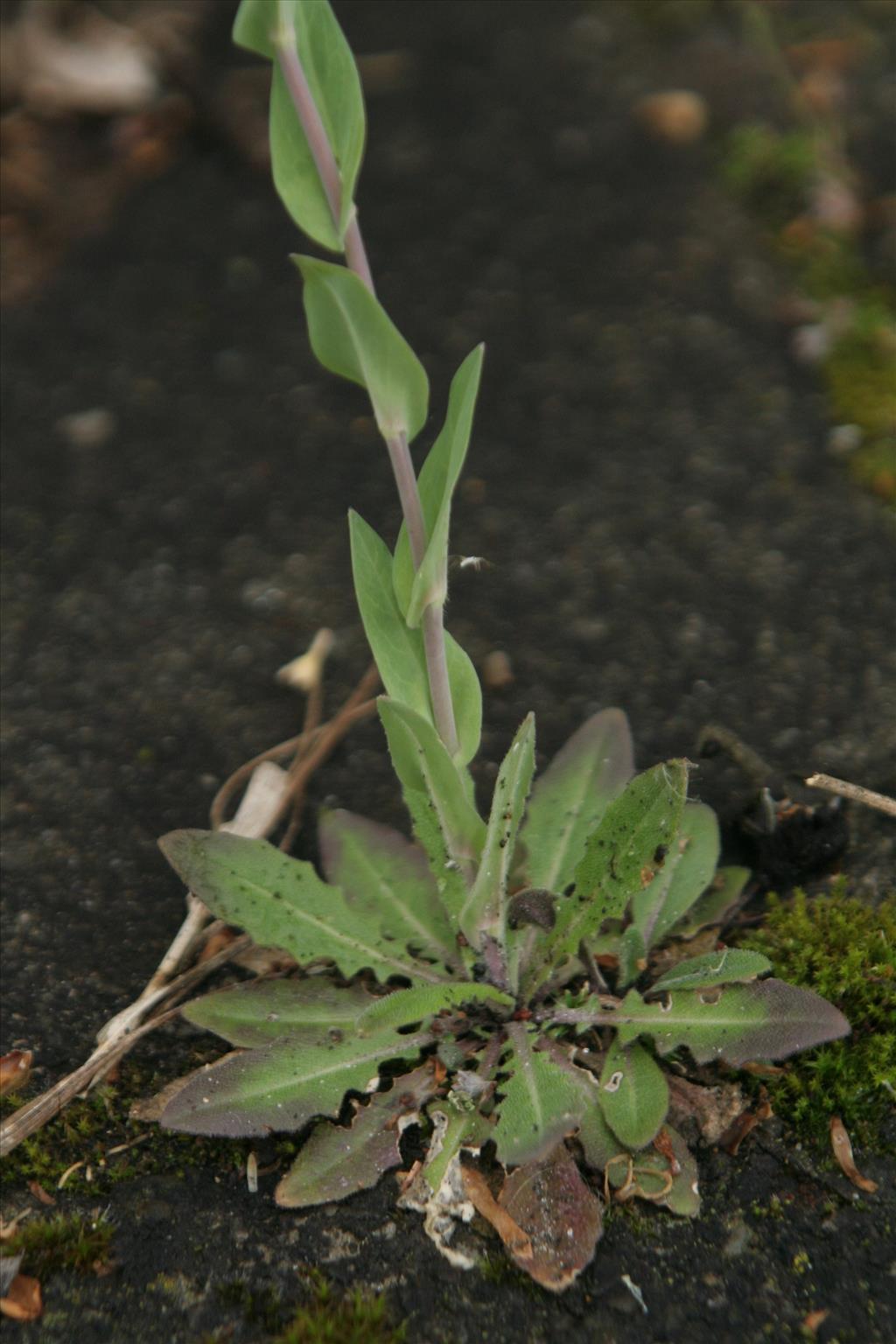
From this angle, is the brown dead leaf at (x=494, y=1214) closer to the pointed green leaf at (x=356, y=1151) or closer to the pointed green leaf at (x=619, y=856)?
the pointed green leaf at (x=356, y=1151)

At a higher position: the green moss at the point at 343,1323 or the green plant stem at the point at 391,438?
the green plant stem at the point at 391,438

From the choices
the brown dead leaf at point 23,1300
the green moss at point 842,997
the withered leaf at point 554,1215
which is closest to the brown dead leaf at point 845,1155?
the green moss at point 842,997

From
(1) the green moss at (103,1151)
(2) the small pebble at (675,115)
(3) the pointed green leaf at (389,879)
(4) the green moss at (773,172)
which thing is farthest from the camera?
(2) the small pebble at (675,115)

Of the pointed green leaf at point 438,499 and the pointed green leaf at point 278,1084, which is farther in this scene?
the pointed green leaf at point 278,1084

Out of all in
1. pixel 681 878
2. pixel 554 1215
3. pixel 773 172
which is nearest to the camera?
pixel 554 1215

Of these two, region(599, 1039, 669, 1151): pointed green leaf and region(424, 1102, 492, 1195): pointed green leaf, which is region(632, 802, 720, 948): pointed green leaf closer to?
region(599, 1039, 669, 1151): pointed green leaf

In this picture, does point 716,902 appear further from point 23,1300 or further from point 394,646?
point 23,1300

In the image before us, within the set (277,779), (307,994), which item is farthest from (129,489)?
(307,994)

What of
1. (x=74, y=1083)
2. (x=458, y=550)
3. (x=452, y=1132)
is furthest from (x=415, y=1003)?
(x=458, y=550)
